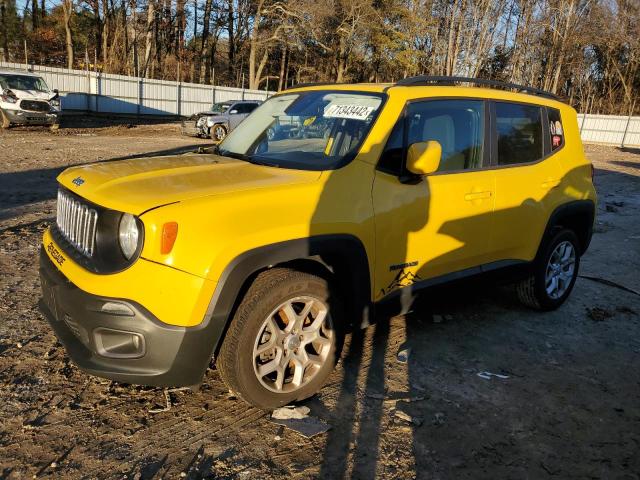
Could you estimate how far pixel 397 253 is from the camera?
134 inches

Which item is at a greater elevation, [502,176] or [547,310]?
[502,176]

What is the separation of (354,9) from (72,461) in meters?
38.5

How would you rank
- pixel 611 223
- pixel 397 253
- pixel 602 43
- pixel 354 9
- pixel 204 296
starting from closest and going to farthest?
1. pixel 204 296
2. pixel 397 253
3. pixel 611 223
4. pixel 354 9
5. pixel 602 43

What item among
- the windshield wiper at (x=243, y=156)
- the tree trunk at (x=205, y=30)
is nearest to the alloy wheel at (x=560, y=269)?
the windshield wiper at (x=243, y=156)

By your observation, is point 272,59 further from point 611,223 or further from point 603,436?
point 603,436

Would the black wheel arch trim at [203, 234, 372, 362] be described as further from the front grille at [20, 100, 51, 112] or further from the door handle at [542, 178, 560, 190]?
the front grille at [20, 100, 51, 112]

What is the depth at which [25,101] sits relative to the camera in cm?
1861

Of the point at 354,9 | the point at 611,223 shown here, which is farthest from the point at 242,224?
the point at 354,9

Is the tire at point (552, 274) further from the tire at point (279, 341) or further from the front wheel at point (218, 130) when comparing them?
the front wheel at point (218, 130)

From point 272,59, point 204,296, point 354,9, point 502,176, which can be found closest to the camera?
point 204,296

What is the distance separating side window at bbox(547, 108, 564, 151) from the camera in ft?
15.3

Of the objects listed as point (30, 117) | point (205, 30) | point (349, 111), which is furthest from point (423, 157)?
point (205, 30)

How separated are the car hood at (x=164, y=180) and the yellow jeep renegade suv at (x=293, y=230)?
0.02m

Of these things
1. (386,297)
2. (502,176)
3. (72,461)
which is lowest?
(72,461)
